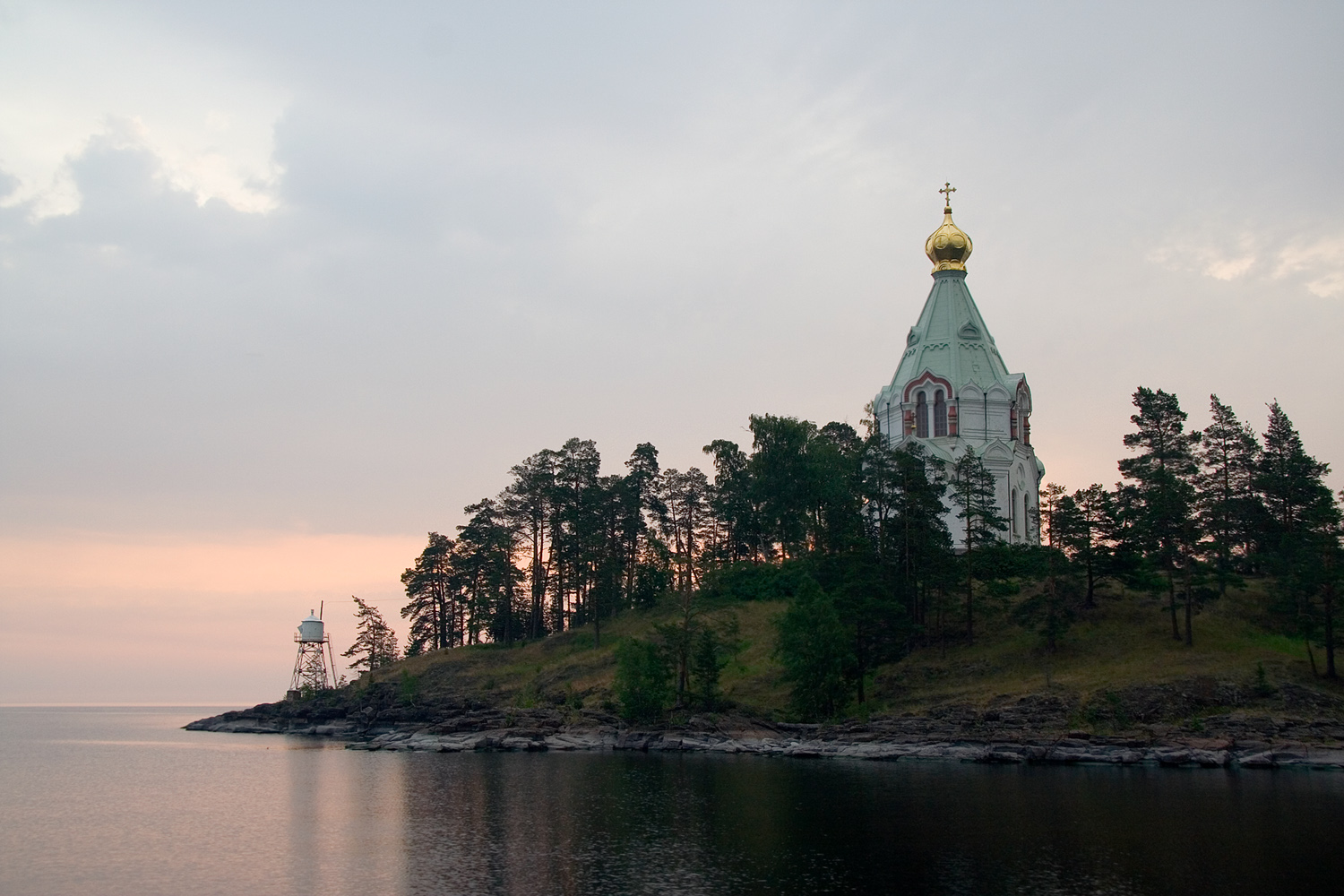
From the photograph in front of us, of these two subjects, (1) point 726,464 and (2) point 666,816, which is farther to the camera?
(1) point 726,464

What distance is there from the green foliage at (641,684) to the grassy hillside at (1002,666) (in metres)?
3.12

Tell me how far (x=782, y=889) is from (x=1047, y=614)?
42477mm

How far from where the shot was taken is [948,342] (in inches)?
3654

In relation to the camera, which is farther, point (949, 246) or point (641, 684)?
point (949, 246)

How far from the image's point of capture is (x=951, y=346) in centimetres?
9256

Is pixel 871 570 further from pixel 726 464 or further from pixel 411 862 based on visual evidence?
pixel 411 862

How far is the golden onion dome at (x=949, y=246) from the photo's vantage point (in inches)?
3799

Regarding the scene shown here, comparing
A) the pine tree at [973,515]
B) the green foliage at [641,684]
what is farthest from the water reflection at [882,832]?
the pine tree at [973,515]

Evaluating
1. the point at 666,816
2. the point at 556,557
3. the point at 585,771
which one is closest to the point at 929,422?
the point at 556,557

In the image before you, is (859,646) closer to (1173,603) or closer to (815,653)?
(815,653)

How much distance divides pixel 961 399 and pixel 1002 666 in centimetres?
2909

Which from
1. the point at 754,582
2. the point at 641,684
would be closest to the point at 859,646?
the point at 641,684

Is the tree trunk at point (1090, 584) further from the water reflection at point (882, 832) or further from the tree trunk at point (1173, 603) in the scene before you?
the water reflection at point (882, 832)

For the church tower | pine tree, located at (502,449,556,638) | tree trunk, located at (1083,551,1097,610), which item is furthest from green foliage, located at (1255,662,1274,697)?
pine tree, located at (502,449,556,638)
